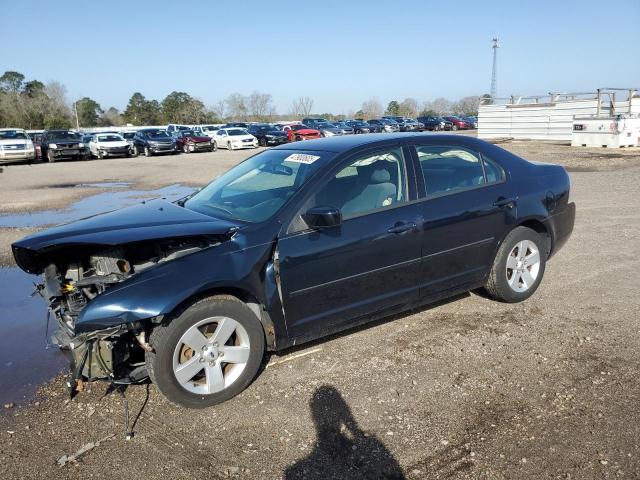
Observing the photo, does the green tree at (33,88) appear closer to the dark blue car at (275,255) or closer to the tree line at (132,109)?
the tree line at (132,109)

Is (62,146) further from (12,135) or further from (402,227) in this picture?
(402,227)

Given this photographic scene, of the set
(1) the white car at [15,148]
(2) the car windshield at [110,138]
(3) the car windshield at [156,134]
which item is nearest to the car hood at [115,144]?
(2) the car windshield at [110,138]

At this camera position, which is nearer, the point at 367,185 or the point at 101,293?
the point at 101,293

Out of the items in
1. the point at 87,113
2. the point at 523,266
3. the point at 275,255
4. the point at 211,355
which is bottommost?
the point at 211,355

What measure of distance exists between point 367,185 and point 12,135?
95.7 feet

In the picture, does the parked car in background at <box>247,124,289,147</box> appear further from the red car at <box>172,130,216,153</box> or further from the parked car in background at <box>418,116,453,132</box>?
the parked car in background at <box>418,116,453,132</box>

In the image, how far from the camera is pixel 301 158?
13.5 feet

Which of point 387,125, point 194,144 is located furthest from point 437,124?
point 194,144

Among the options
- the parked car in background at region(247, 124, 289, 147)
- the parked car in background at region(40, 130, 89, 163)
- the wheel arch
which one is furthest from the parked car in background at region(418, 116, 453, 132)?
the wheel arch

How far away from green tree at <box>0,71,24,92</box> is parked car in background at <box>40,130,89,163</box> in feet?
194

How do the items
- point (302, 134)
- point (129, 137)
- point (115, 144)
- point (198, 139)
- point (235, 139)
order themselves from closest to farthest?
point (115, 144) → point (129, 137) → point (198, 139) → point (235, 139) → point (302, 134)

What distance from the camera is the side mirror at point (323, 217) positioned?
134 inches

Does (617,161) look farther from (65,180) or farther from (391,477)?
(65,180)

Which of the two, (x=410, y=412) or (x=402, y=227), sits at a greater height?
(x=402, y=227)
